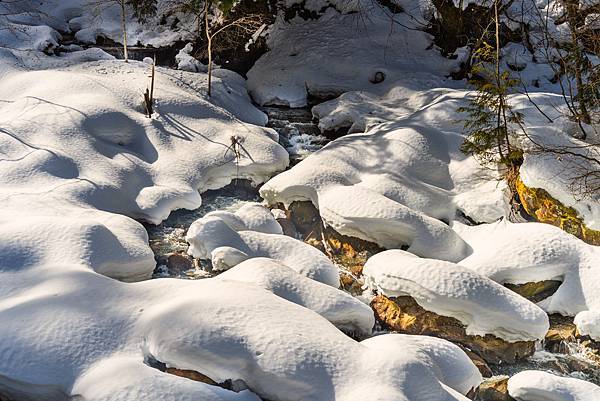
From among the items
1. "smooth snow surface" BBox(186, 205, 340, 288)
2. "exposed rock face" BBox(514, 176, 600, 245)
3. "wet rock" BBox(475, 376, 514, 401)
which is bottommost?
"wet rock" BBox(475, 376, 514, 401)

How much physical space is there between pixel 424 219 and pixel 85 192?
5.01 meters

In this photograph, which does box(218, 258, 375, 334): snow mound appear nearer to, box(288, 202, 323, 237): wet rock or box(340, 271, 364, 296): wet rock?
box(340, 271, 364, 296): wet rock

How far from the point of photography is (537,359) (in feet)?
22.2

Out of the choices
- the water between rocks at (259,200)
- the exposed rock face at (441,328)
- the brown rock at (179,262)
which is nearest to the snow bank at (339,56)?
the water between rocks at (259,200)

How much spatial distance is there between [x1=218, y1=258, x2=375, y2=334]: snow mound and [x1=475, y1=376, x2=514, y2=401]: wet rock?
1368mm

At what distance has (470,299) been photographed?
688cm

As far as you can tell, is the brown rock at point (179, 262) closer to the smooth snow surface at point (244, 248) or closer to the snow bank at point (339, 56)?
the smooth snow surface at point (244, 248)

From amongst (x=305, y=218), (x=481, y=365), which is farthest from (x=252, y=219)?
(x=481, y=365)

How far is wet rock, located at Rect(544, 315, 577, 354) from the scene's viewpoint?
691cm

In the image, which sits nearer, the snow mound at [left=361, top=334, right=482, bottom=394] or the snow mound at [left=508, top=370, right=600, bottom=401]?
the snow mound at [left=361, top=334, right=482, bottom=394]

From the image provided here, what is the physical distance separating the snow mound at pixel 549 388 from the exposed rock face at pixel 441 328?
30.8 inches

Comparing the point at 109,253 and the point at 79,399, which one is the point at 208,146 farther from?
the point at 79,399

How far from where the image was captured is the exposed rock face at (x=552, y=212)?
848 cm

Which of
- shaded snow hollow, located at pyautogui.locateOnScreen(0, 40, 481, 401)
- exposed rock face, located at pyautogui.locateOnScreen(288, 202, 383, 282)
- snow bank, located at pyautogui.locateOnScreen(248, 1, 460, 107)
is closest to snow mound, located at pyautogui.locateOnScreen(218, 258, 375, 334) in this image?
shaded snow hollow, located at pyautogui.locateOnScreen(0, 40, 481, 401)
